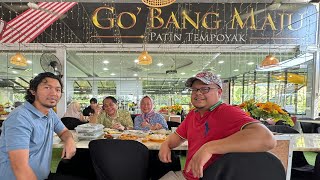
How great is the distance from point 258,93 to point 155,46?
4.24 meters

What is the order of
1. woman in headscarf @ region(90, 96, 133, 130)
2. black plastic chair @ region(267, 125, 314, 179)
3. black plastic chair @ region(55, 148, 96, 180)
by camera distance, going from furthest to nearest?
1. woman in headscarf @ region(90, 96, 133, 130)
2. black plastic chair @ region(55, 148, 96, 180)
3. black plastic chair @ region(267, 125, 314, 179)

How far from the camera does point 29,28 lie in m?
6.86

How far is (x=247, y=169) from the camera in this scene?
116cm

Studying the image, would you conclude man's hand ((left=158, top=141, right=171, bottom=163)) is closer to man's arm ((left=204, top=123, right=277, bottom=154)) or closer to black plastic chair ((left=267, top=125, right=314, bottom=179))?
man's arm ((left=204, top=123, right=277, bottom=154))

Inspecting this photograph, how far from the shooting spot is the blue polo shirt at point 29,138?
4.98 feet

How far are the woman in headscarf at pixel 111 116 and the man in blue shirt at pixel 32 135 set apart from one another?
170cm

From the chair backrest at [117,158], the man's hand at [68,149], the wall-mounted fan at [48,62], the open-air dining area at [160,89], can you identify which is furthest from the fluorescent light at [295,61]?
the man's hand at [68,149]

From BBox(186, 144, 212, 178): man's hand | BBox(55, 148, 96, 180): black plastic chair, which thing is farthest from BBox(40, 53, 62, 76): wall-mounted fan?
BBox(186, 144, 212, 178): man's hand

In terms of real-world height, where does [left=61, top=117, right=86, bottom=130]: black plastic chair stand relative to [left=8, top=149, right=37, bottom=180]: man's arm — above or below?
below

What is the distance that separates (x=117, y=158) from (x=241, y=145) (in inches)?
39.7

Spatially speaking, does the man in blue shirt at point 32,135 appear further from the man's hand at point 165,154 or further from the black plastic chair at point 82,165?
the black plastic chair at point 82,165

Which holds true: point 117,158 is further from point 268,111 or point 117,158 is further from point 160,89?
point 160,89

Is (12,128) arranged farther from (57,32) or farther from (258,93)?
(258,93)

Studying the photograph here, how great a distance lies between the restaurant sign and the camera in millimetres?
6773
